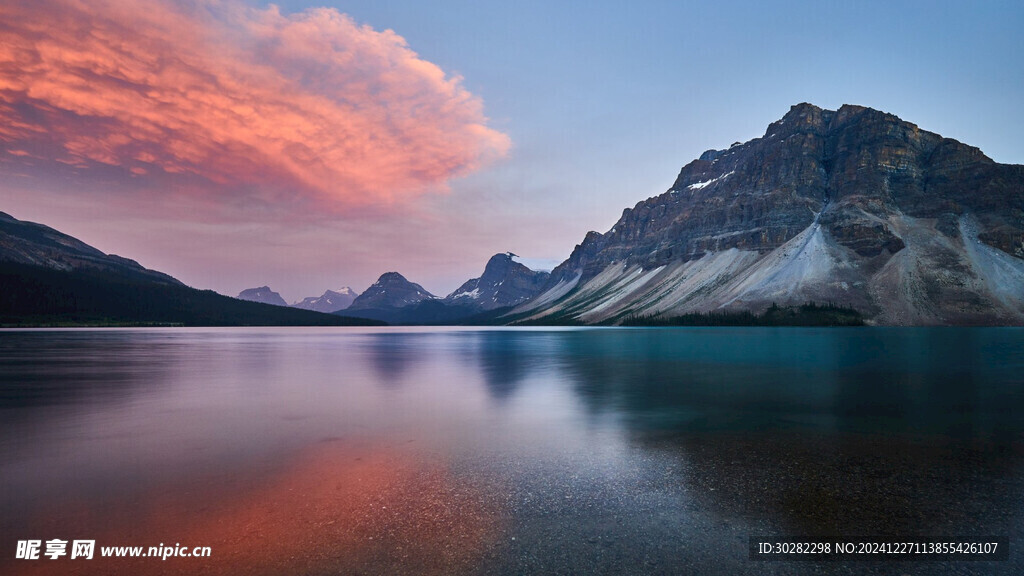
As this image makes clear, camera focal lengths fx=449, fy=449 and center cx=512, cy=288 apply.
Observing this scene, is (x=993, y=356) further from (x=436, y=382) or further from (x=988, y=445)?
(x=436, y=382)

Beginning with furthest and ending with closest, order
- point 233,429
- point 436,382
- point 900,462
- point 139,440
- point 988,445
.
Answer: point 436,382 → point 233,429 → point 139,440 → point 988,445 → point 900,462

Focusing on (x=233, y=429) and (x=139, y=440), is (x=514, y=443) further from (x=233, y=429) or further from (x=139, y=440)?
(x=139, y=440)

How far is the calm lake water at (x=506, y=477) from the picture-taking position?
10422 millimetres

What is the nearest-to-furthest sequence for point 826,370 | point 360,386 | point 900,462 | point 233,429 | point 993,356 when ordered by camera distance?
1. point 900,462
2. point 233,429
3. point 360,386
4. point 826,370
5. point 993,356

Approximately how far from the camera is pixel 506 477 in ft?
52.4

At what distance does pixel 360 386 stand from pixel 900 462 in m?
38.2

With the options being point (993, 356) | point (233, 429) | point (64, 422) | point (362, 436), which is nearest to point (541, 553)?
point (362, 436)

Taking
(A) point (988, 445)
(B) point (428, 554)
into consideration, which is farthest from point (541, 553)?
(A) point (988, 445)

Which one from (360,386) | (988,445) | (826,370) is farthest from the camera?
(826,370)

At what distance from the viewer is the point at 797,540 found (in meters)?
11.1

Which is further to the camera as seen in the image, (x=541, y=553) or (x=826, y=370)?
(x=826, y=370)

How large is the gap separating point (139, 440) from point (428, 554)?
19440mm

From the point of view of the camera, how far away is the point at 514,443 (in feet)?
69.1

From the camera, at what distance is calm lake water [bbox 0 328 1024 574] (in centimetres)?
1042
